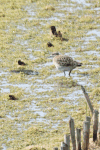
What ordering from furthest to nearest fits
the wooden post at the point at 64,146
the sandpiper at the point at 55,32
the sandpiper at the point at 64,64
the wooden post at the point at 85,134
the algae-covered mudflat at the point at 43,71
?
the sandpiper at the point at 55,32 → the sandpiper at the point at 64,64 → the algae-covered mudflat at the point at 43,71 → the wooden post at the point at 85,134 → the wooden post at the point at 64,146

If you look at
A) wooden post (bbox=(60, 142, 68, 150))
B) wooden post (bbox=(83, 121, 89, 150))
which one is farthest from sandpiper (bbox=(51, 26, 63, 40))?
wooden post (bbox=(60, 142, 68, 150))

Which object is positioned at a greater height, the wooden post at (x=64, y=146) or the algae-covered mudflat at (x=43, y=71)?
the algae-covered mudflat at (x=43, y=71)

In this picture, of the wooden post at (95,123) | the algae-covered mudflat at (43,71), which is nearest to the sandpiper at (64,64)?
the algae-covered mudflat at (43,71)

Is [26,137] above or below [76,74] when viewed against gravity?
below

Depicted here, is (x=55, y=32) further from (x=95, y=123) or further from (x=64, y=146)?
(x=64, y=146)

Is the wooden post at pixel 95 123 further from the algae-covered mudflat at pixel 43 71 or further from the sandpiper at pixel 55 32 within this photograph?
the sandpiper at pixel 55 32

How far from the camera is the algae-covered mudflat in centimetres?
809

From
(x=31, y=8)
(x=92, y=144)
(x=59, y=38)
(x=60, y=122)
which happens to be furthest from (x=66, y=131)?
(x=31, y=8)

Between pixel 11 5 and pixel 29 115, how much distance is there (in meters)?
10.1

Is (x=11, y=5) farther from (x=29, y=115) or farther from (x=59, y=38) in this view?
(x=29, y=115)

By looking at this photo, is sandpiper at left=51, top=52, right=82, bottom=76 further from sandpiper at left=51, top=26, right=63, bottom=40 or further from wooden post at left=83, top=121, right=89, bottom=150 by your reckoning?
wooden post at left=83, top=121, right=89, bottom=150

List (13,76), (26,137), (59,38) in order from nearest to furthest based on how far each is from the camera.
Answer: (26,137) → (13,76) → (59,38)

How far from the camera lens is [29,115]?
866 centimetres

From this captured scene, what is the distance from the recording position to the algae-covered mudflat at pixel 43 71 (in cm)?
809
